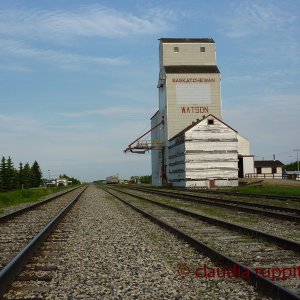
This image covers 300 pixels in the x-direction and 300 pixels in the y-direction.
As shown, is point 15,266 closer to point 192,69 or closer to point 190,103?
point 190,103

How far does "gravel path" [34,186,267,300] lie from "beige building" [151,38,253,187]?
40896mm

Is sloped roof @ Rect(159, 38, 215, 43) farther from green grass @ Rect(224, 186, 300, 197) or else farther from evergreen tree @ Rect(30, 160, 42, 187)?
evergreen tree @ Rect(30, 160, 42, 187)

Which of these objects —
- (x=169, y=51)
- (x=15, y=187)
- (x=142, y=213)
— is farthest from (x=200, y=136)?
(x=15, y=187)

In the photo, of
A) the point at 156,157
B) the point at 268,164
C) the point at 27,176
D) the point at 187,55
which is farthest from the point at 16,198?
the point at 27,176

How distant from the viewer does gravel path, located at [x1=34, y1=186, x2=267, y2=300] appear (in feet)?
18.0

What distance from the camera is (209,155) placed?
52156 millimetres

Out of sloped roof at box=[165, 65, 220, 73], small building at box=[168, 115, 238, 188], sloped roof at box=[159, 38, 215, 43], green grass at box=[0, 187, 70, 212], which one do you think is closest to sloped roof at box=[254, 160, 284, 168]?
sloped roof at box=[165, 65, 220, 73]

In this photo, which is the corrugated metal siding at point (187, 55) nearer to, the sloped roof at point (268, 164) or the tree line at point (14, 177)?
the sloped roof at point (268, 164)

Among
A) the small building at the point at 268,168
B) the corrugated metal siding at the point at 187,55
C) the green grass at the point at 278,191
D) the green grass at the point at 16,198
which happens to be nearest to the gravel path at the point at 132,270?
the green grass at the point at 16,198

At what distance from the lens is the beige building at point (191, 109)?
2050 inches

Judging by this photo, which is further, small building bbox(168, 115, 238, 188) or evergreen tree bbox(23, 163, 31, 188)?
evergreen tree bbox(23, 163, 31, 188)

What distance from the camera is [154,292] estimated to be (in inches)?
217

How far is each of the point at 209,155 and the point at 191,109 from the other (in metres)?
10.5

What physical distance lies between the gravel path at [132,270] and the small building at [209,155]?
40611mm
